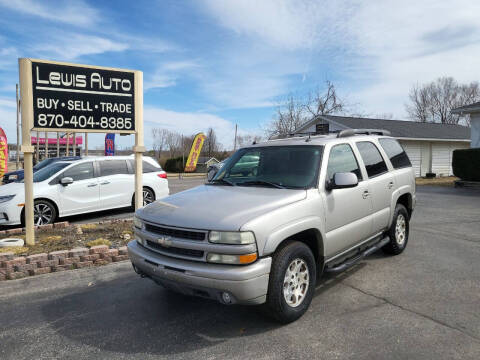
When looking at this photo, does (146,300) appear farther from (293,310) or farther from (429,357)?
(429,357)

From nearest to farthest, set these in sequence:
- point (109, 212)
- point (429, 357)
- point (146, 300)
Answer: point (429, 357) → point (146, 300) → point (109, 212)

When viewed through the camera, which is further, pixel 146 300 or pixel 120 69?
pixel 120 69

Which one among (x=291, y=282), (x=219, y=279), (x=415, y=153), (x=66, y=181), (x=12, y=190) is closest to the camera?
(x=219, y=279)

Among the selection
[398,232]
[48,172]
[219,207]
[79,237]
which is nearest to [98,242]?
[79,237]

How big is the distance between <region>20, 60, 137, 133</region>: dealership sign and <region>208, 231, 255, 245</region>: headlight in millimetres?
4524

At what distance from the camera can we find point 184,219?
3.20m

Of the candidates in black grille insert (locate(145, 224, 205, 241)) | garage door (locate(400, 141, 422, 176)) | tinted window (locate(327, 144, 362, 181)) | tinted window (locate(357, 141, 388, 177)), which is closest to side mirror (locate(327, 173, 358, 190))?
tinted window (locate(327, 144, 362, 181))

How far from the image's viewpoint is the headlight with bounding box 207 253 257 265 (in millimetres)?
2930

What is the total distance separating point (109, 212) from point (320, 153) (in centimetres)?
760

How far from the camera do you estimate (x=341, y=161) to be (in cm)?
429

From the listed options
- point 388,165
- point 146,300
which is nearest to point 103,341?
point 146,300

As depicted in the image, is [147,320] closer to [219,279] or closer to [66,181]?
[219,279]

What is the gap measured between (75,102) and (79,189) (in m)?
2.90

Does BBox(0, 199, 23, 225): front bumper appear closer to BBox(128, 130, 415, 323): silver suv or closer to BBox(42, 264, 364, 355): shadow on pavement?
BBox(42, 264, 364, 355): shadow on pavement
